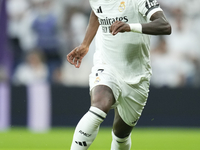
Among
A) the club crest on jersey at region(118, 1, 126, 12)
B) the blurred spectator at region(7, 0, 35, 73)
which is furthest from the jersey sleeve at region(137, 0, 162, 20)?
the blurred spectator at region(7, 0, 35, 73)

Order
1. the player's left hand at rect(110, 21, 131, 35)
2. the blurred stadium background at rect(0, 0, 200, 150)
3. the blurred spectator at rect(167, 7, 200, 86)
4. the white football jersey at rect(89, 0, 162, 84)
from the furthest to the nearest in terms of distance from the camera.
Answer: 1. the blurred spectator at rect(167, 7, 200, 86)
2. the blurred stadium background at rect(0, 0, 200, 150)
3. the white football jersey at rect(89, 0, 162, 84)
4. the player's left hand at rect(110, 21, 131, 35)

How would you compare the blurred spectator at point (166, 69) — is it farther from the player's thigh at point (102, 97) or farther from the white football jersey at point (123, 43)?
the player's thigh at point (102, 97)

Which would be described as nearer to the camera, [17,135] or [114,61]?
[114,61]

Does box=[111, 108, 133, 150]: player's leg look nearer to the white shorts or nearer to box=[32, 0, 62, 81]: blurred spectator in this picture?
the white shorts

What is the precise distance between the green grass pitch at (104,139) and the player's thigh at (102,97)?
135 inches

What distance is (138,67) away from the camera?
529cm

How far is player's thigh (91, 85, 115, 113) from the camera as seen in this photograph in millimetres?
4598

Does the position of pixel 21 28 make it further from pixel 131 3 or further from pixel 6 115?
→ pixel 131 3

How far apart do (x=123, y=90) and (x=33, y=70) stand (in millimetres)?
6863

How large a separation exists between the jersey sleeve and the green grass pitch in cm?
385

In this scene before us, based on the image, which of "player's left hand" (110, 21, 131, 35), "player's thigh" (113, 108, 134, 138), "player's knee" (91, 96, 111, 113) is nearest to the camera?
"player's left hand" (110, 21, 131, 35)

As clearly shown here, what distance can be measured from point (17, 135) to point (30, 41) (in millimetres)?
3466

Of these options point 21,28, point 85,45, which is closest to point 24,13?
point 21,28

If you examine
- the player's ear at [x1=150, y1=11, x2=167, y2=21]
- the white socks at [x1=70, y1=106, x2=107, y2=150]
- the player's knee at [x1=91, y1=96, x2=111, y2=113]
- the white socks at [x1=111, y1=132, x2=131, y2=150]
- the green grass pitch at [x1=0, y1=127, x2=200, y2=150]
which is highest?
the player's ear at [x1=150, y1=11, x2=167, y2=21]
